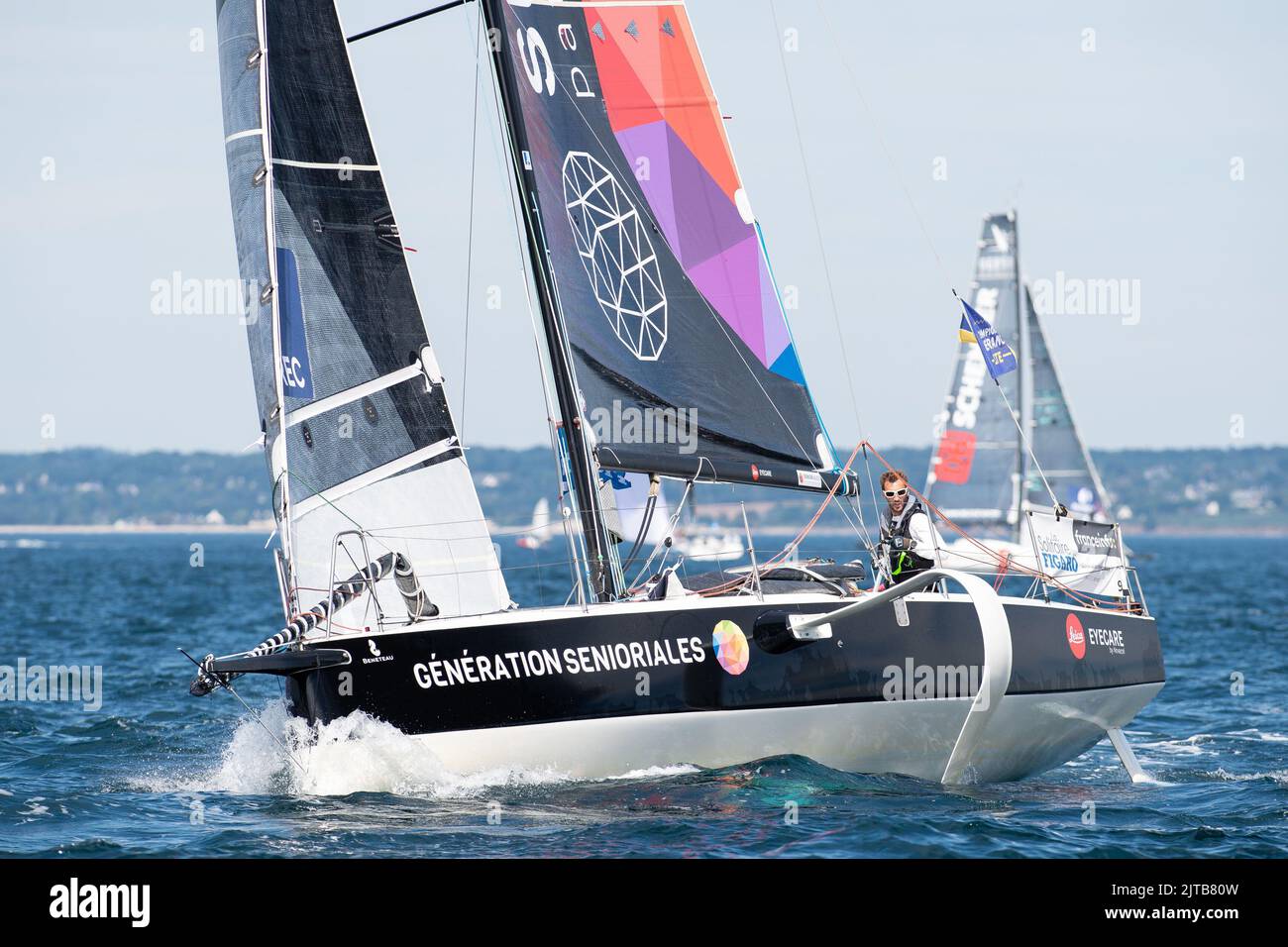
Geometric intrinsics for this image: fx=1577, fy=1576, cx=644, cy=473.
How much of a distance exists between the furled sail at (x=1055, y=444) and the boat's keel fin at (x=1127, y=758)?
30329 millimetres

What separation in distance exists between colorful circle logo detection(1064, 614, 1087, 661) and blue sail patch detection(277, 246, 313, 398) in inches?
220

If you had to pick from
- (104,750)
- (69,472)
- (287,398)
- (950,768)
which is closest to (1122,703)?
(950,768)

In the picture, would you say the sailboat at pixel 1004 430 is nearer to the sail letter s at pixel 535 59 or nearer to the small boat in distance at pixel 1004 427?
the small boat in distance at pixel 1004 427

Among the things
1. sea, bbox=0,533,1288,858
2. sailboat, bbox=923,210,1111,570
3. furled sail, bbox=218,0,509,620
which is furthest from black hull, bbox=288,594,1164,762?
sailboat, bbox=923,210,1111,570

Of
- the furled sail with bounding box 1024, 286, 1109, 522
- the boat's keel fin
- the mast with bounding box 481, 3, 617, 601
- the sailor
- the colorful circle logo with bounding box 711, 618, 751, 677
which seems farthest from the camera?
the furled sail with bounding box 1024, 286, 1109, 522

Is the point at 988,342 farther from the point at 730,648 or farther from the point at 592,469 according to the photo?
the point at 730,648

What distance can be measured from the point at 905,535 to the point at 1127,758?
2.62m

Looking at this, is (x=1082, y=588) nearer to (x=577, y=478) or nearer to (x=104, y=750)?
(x=577, y=478)

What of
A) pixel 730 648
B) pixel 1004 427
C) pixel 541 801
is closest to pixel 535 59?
pixel 730 648

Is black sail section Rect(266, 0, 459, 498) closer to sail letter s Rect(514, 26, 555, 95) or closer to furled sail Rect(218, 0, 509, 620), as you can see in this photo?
furled sail Rect(218, 0, 509, 620)

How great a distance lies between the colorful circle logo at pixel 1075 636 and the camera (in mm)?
11180

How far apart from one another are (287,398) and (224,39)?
9.04 feet

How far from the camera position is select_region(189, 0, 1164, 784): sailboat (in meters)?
9.43

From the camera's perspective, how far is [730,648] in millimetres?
9625
